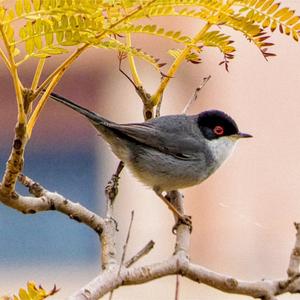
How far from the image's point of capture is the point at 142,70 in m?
13.0

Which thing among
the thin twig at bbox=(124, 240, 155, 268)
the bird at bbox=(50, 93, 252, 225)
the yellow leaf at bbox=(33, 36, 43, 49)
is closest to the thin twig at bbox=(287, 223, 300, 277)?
the thin twig at bbox=(124, 240, 155, 268)

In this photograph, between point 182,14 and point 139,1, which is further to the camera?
point 182,14

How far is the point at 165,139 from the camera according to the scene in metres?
4.71

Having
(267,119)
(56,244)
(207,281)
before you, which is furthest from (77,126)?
(207,281)

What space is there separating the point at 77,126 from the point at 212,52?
253cm

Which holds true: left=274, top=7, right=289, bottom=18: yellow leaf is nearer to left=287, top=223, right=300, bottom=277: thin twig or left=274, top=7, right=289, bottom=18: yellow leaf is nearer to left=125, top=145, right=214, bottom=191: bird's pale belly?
left=287, top=223, right=300, bottom=277: thin twig

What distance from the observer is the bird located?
4.46 meters

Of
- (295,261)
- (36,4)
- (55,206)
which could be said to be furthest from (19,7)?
(295,261)

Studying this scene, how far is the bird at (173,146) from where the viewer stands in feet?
14.6

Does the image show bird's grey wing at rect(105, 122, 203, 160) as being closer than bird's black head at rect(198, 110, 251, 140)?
Yes

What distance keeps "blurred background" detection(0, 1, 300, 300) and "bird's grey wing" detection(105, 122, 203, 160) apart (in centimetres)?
Result: 807

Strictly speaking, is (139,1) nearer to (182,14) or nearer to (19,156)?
(182,14)

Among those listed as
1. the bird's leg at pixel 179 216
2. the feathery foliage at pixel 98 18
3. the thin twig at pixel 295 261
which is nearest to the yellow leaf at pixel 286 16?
the feathery foliage at pixel 98 18

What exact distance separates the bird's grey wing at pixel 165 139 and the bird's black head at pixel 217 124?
77 millimetres
